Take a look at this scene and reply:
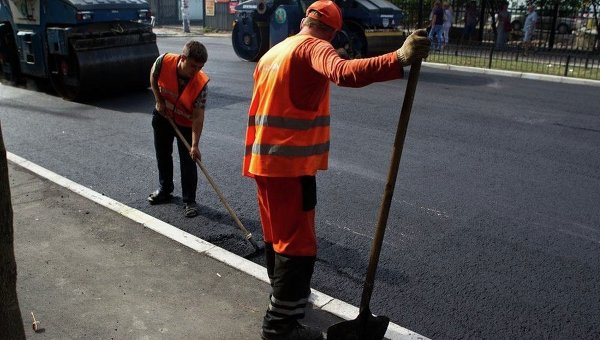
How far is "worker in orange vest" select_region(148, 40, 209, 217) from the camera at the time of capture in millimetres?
4973

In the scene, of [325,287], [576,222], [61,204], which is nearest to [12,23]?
[61,204]

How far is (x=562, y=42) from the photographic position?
20281 mm

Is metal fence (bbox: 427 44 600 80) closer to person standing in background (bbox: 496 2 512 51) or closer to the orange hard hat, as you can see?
person standing in background (bbox: 496 2 512 51)

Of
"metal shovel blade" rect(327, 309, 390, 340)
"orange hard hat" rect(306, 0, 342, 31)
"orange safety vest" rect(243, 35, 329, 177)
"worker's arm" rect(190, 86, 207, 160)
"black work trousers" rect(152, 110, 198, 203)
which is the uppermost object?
"orange hard hat" rect(306, 0, 342, 31)

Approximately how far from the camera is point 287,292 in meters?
3.35

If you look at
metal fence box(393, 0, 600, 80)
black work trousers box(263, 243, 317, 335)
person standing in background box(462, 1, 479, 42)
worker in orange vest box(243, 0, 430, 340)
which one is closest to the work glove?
worker in orange vest box(243, 0, 430, 340)

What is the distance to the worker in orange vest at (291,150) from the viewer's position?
3.15 m

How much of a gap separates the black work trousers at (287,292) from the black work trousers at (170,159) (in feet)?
7.08

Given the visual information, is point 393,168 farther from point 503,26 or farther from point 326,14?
point 503,26

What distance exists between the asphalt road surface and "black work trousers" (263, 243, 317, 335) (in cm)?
65

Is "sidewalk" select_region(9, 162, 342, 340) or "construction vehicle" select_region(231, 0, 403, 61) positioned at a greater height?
"construction vehicle" select_region(231, 0, 403, 61)

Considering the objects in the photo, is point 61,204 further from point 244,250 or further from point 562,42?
point 562,42

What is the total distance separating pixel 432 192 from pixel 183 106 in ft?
8.65

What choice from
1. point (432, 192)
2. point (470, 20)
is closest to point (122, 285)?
point (432, 192)
